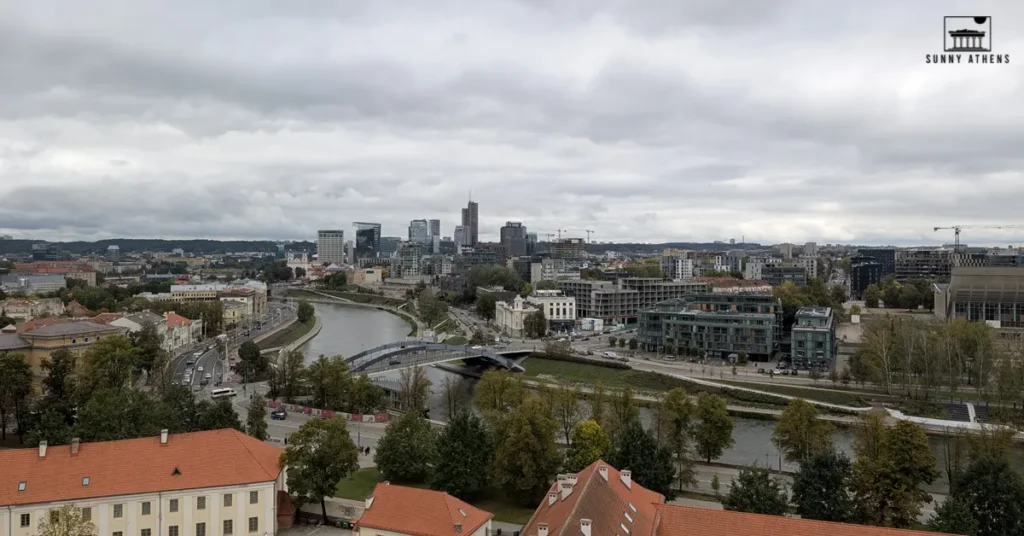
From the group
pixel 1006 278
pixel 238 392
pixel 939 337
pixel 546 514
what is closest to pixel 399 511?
pixel 546 514

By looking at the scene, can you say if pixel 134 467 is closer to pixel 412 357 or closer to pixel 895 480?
pixel 895 480

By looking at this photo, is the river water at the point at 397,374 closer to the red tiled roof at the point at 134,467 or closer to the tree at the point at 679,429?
the tree at the point at 679,429

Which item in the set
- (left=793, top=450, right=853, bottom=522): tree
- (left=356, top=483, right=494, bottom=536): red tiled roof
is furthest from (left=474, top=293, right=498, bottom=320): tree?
(left=356, top=483, right=494, bottom=536): red tiled roof

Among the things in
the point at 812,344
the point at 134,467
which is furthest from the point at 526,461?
the point at 812,344

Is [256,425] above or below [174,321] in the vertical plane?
below

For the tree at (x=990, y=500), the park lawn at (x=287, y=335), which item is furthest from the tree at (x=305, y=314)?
the tree at (x=990, y=500)

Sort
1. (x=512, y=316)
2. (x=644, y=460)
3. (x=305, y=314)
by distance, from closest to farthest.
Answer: (x=644, y=460) → (x=512, y=316) → (x=305, y=314)

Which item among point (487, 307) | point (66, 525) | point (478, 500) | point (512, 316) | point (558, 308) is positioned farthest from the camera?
point (487, 307)
